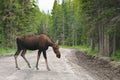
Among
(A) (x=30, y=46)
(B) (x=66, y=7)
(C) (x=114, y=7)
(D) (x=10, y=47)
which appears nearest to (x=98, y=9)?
(C) (x=114, y=7)

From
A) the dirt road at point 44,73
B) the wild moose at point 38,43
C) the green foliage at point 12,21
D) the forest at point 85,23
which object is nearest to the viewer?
the dirt road at point 44,73

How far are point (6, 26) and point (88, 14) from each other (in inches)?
632

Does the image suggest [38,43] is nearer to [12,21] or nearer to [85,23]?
[85,23]

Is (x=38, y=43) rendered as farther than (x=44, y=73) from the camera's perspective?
Yes

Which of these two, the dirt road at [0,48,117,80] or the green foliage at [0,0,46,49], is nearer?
the dirt road at [0,48,117,80]

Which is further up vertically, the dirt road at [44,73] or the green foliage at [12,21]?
the green foliage at [12,21]

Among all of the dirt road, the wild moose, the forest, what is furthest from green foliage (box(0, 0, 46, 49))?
the wild moose

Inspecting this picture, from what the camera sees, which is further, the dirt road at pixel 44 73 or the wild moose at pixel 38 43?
the wild moose at pixel 38 43

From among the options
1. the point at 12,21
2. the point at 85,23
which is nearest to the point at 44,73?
the point at 85,23

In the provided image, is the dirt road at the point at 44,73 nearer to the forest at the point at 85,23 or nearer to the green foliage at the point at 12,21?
the forest at the point at 85,23

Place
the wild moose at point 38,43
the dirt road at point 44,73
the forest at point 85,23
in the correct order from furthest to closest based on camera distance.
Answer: the forest at point 85,23 → the wild moose at point 38,43 → the dirt road at point 44,73

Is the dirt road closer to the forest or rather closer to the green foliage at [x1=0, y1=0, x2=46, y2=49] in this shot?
the forest

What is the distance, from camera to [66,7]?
10550cm

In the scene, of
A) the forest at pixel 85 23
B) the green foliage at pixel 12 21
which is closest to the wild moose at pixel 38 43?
the forest at pixel 85 23
